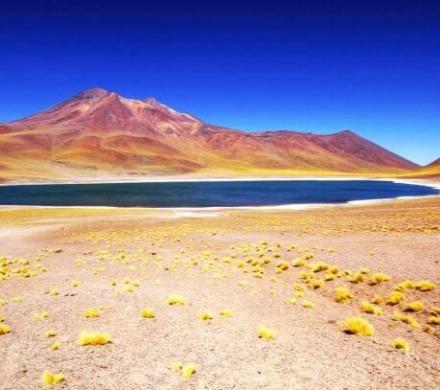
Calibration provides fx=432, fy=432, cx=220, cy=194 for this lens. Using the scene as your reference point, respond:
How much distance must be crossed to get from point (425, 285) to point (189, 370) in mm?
10166

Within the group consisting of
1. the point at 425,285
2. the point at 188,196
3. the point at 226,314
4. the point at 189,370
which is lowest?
the point at 226,314

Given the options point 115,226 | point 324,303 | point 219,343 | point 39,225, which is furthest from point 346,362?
point 39,225

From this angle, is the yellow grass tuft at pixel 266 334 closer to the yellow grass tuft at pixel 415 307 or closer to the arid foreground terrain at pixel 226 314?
the arid foreground terrain at pixel 226 314

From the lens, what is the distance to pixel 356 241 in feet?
87.0

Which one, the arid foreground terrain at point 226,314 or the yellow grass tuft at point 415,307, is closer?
the arid foreground terrain at point 226,314

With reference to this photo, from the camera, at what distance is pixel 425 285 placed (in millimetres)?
15375

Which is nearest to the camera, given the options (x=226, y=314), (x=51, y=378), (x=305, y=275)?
(x=51, y=378)

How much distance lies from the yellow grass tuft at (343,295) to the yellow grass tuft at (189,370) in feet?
24.8

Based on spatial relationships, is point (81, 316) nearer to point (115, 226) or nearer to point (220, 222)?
point (115, 226)

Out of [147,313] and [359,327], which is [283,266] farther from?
[147,313]

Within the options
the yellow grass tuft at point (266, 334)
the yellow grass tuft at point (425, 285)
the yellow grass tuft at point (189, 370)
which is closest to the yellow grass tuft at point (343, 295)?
the yellow grass tuft at point (425, 285)

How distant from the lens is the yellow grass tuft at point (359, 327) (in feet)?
38.3

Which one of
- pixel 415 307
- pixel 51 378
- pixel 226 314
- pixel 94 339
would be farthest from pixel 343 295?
pixel 51 378

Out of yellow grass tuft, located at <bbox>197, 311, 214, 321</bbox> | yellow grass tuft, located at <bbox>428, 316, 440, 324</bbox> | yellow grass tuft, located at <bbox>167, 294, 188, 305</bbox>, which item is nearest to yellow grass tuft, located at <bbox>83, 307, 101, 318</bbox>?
yellow grass tuft, located at <bbox>167, 294, 188, 305</bbox>
